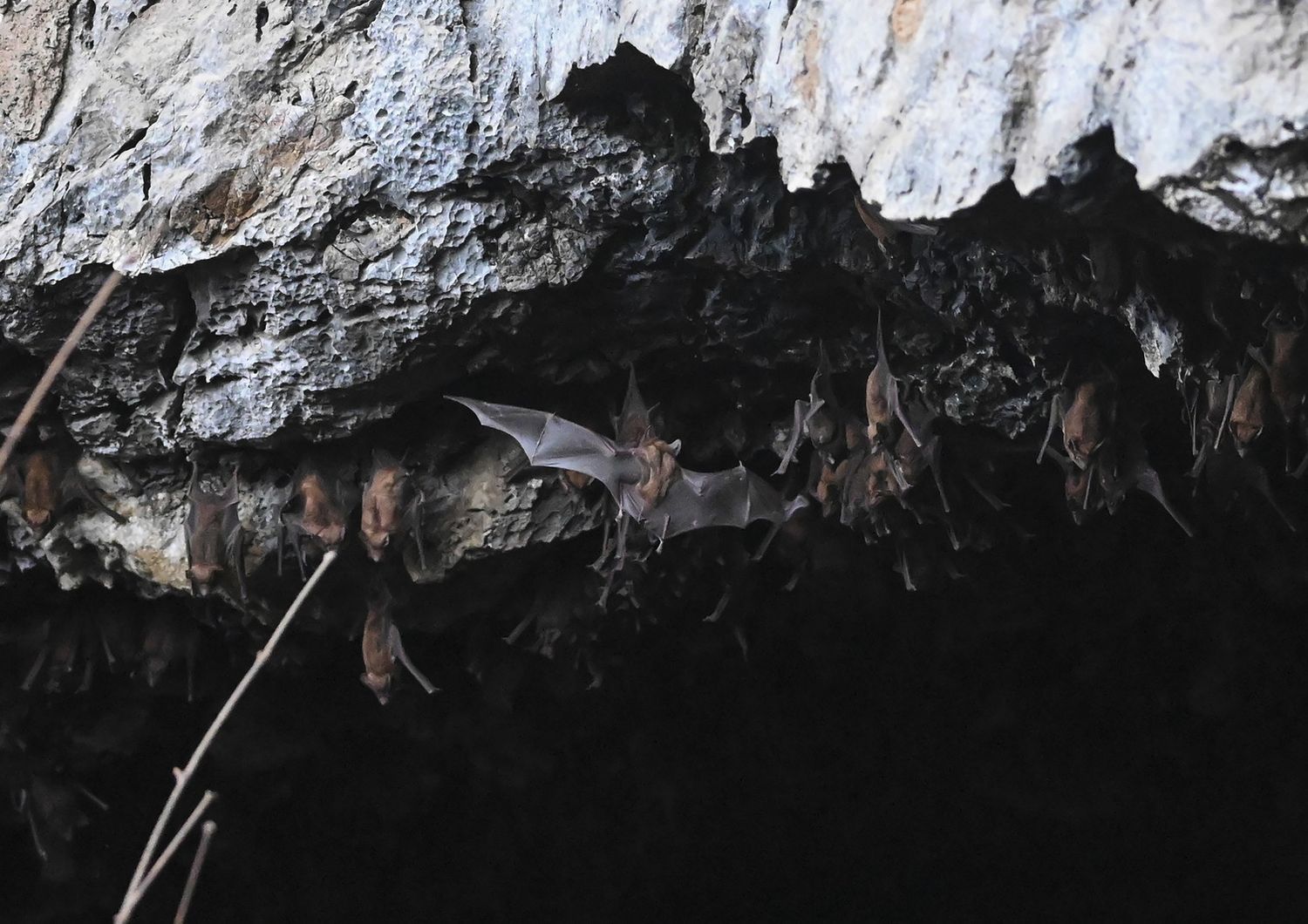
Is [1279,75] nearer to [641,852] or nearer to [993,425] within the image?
[993,425]

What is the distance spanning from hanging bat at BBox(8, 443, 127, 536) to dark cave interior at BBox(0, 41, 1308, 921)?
369 millimetres

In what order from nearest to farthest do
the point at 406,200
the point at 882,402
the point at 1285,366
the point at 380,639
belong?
1. the point at 1285,366
2. the point at 406,200
3. the point at 882,402
4. the point at 380,639

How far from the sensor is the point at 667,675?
135 inches

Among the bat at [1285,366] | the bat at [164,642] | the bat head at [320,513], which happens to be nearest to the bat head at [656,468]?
the bat head at [320,513]

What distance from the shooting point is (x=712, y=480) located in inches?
89.4

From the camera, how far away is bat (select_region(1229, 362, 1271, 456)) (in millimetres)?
1530

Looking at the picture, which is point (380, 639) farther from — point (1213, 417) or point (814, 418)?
point (1213, 417)

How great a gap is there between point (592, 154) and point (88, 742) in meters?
2.30

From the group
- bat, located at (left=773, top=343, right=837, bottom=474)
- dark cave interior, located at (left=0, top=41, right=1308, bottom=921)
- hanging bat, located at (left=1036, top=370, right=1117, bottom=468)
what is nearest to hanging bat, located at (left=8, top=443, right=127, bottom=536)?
dark cave interior, located at (left=0, top=41, right=1308, bottom=921)

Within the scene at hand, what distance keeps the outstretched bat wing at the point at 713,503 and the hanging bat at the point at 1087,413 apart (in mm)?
647

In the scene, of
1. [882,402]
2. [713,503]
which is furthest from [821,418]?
[713,503]

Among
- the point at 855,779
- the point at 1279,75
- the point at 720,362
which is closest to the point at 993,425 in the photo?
the point at 720,362

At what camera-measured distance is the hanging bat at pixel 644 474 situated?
2.11 metres

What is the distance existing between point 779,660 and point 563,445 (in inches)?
64.6
